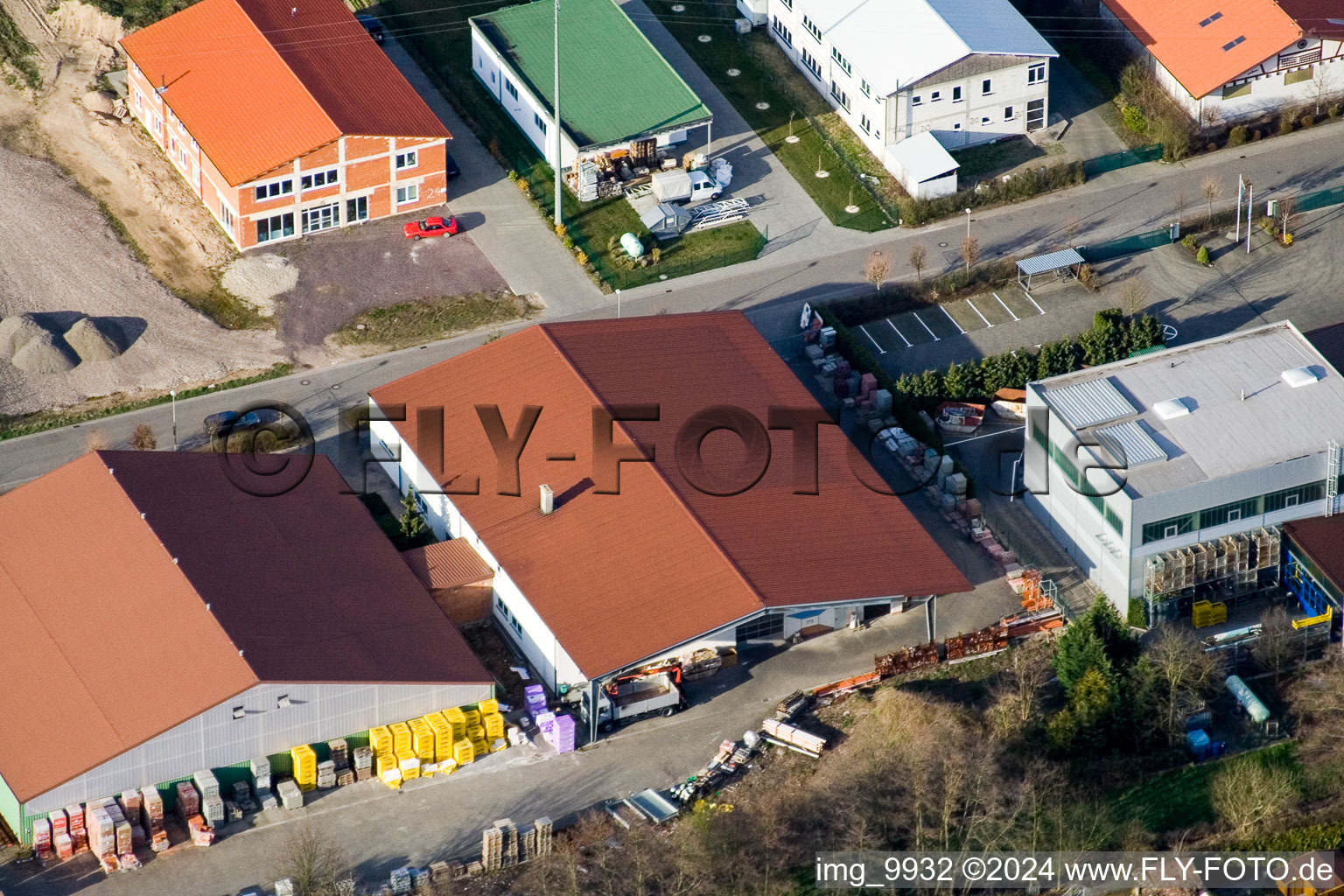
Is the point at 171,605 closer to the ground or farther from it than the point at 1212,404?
closer to the ground

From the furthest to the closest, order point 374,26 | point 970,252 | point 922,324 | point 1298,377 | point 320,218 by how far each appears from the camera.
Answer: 1. point 374,26
2. point 320,218
3. point 970,252
4. point 922,324
5. point 1298,377

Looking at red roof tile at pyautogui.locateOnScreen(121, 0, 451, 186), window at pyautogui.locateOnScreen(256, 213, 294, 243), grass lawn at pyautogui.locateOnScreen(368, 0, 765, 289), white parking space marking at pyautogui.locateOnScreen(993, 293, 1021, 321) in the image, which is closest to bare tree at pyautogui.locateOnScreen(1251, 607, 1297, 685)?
white parking space marking at pyautogui.locateOnScreen(993, 293, 1021, 321)

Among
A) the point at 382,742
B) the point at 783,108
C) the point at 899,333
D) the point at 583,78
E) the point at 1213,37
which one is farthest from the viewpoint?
the point at 783,108

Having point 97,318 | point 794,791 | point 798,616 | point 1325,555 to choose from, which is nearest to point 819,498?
point 798,616

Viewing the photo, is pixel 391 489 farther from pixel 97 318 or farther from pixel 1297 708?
pixel 1297 708

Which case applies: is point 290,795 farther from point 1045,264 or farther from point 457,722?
point 1045,264

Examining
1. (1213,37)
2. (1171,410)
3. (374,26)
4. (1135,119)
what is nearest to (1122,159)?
(1135,119)
